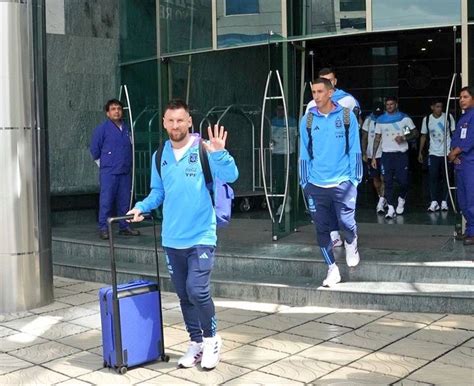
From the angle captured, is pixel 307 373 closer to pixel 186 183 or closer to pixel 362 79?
pixel 186 183

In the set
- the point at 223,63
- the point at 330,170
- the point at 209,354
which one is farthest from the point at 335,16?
the point at 209,354

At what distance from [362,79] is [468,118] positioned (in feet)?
36.8

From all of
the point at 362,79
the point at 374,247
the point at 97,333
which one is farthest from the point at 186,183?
the point at 362,79

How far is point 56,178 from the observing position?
10.9m

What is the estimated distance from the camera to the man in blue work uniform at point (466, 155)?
23.0ft

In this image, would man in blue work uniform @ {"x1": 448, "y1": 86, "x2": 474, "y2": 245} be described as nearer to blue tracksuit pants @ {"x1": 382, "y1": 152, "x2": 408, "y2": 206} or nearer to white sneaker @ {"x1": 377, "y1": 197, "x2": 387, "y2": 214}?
blue tracksuit pants @ {"x1": 382, "y1": 152, "x2": 408, "y2": 206}

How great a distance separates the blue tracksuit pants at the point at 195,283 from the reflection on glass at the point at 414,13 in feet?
18.4

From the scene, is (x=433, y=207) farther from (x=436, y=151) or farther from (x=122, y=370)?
(x=122, y=370)

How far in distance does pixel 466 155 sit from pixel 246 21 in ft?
15.4

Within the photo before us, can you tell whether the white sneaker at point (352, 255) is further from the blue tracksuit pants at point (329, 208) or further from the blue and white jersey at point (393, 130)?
the blue and white jersey at point (393, 130)

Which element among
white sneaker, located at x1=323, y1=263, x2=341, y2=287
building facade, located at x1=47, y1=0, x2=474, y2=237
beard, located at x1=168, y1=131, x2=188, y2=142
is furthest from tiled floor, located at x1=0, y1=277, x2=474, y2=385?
building facade, located at x1=47, y1=0, x2=474, y2=237

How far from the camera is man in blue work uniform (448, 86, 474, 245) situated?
6996 mm

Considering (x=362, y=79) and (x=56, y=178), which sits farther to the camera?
(x=362, y=79)

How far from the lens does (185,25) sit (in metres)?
10.9
